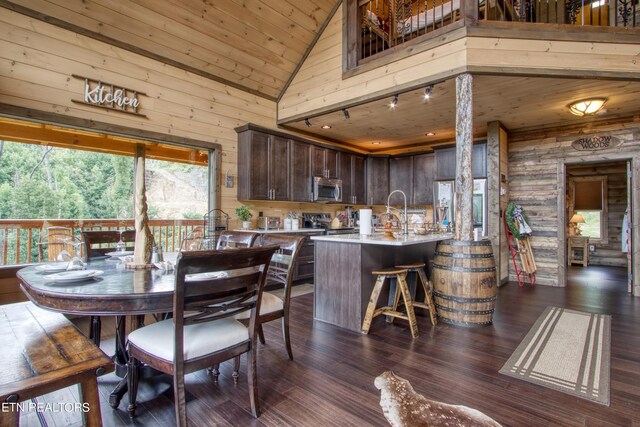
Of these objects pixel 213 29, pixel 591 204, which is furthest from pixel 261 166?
pixel 591 204

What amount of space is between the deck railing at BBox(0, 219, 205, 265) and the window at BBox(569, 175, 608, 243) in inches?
345

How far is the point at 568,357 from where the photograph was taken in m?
2.54

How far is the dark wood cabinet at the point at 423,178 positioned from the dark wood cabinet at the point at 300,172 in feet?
8.02

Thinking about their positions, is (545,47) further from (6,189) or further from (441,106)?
(6,189)

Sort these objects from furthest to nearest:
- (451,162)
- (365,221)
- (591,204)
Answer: (591,204), (451,162), (365,221)

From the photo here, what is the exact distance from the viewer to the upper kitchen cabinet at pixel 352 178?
21.4 feet

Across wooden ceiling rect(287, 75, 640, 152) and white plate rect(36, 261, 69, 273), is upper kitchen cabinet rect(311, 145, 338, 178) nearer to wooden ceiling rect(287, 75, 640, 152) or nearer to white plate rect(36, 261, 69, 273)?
wooden ceiling rect(287, 75, 640, 152)

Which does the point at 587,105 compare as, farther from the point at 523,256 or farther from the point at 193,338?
the point at 193,338

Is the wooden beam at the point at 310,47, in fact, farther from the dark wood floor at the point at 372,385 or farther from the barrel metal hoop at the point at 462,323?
the barrel metal hoop at the point at 462,323

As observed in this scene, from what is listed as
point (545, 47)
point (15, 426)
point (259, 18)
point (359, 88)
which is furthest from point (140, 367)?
point (545, 47)

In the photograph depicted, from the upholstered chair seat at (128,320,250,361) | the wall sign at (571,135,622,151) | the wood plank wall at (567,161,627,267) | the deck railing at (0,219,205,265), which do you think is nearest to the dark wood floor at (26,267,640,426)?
the upholstered chair seat at (128,320,250,361)

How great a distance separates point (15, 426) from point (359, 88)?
436cm

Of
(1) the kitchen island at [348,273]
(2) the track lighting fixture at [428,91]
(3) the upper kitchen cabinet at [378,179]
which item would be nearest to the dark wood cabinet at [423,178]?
(3) the upper kitchen cabinet at [378,179]

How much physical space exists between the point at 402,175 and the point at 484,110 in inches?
98.0
